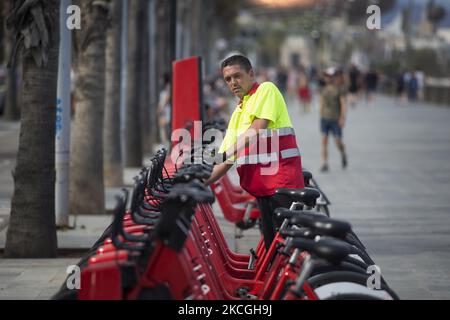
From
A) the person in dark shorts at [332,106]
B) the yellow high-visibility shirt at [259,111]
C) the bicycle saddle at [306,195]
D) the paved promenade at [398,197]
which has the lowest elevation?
the paved promenade at [398,197]

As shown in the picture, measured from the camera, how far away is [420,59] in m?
78.6

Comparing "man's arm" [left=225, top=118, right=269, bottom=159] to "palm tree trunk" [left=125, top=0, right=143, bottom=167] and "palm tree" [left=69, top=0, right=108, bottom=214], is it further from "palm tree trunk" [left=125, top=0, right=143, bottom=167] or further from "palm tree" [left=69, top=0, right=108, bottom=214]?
"palm tree trunk" [left=125, top=0, right=143, bottom=167]

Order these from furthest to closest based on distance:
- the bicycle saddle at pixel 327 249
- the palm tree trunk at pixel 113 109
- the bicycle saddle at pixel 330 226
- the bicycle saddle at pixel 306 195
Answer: the palm tree trunk at pixel 113 109
the bicycle saddle at pixel 306 195
the bicycle saddle at pixel 330 226
the bicycle saddle at pixel 327 249

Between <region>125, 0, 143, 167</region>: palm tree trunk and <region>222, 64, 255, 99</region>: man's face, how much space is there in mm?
13844

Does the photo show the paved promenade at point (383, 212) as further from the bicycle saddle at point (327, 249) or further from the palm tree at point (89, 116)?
the bicycle saddle at point (327, 249)

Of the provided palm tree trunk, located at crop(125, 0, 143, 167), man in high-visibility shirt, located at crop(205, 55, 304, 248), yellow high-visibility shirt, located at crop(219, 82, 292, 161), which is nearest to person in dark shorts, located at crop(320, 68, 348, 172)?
palm tree trunk, located at crop(125, 0, 143, 167)

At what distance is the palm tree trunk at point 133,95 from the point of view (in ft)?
72.6

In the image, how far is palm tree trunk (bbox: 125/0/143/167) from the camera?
72.6ft

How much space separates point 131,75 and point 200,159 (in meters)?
13.1

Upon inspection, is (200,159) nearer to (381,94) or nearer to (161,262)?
(161,262)

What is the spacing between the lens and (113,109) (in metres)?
18.1

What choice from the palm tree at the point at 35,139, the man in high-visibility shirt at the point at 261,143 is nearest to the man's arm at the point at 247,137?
the man in high-visibility shirt at the point at 261,143

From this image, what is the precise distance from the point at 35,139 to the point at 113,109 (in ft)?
22.4
